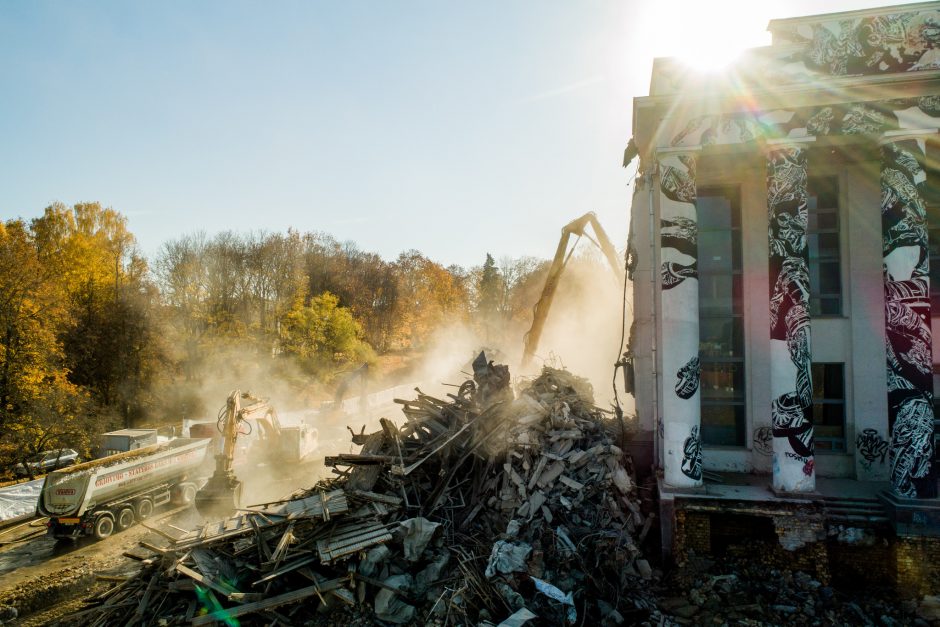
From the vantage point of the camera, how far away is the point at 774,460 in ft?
31.0

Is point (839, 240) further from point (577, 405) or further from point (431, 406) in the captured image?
point (431, 406)

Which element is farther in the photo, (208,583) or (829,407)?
(829,407)

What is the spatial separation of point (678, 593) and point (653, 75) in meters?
10.3

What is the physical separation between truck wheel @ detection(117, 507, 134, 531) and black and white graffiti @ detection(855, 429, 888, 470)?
19406mm

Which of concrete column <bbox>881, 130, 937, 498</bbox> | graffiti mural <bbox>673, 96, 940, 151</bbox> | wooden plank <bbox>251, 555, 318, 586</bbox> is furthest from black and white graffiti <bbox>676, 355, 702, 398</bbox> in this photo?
wooden plank <bbox>251, 555, 318, 586</bbox>

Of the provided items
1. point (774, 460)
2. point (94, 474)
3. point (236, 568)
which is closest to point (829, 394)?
point (774, 460)

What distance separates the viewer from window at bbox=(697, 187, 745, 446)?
1111 cm

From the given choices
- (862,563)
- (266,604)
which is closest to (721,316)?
(862,563)

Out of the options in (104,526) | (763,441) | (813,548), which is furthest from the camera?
(104,526)

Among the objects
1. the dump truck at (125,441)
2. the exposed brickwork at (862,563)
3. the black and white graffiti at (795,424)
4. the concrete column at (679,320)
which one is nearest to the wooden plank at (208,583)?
the concrete column at (679,320)

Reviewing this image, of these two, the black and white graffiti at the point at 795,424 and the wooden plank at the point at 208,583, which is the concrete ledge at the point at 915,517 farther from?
the wooden plank at the point at 208,583

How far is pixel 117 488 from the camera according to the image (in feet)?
47.0

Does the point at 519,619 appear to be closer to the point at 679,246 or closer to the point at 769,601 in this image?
the point at 769,601

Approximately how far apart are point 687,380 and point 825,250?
16.1 feet
